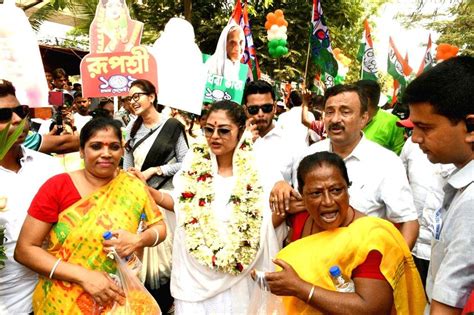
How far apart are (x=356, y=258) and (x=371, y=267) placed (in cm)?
7

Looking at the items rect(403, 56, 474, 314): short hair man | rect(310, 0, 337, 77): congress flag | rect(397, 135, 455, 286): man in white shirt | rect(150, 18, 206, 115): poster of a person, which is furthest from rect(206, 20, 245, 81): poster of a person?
rect(403, 56, 474, 314): short hair man

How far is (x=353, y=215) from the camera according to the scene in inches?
97.7

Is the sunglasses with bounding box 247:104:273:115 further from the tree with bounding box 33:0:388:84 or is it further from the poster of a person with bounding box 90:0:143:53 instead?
the tree with bounding box 33:0:388:84

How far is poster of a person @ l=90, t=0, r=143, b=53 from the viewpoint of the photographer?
5797 millimetres

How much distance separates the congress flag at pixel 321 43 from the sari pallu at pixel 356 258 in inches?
195

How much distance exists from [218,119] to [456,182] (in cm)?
182

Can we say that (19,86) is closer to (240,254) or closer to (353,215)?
(240,254)

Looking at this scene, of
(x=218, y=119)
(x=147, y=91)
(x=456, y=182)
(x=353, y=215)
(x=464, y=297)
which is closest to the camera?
(x=464, y=297)

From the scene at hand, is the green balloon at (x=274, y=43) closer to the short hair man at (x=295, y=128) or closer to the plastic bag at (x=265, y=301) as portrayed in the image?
the short hair man at (x=295, y=128)

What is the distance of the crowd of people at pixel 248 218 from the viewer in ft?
5.80

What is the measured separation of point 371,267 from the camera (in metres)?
2.24

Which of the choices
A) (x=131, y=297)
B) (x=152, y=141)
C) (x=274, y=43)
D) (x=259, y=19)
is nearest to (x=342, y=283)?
(x=131, y=297)

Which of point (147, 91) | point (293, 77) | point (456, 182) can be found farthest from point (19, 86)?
point (293, 77)

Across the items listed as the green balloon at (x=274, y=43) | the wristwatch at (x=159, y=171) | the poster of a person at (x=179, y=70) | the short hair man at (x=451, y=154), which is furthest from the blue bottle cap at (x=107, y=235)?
the green balloon at (x=274, y=43)
